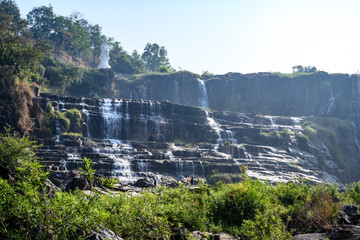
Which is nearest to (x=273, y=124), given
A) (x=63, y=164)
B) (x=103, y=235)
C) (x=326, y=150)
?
(x=326, y=150)

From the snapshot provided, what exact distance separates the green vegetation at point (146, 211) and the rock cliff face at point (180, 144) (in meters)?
13.7

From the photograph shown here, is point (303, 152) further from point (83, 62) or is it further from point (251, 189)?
point (83, 62)

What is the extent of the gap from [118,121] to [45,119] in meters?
8.08

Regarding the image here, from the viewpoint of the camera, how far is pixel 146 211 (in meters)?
6.61

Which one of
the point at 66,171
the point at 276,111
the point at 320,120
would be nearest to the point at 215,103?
the point at 276,111

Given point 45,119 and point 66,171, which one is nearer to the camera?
point 66,171

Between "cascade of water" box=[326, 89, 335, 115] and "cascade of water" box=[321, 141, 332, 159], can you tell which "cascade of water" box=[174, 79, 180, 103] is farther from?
"cascade of water" box=[326, 89, 335, 115]

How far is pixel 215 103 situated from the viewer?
5612 centimetres

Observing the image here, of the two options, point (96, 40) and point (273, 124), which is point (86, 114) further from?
point (96, 40)

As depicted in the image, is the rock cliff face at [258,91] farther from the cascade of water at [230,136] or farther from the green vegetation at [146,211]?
the green vegetation at [146,211]

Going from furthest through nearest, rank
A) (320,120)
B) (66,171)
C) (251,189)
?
(320,120), (66,171), (251,189)

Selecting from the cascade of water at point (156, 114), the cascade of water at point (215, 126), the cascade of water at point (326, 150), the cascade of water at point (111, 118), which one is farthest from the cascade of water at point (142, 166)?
the cascade of water at point (326, 150)

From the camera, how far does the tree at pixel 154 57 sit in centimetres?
7988

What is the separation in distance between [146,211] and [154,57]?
76.3 metres
